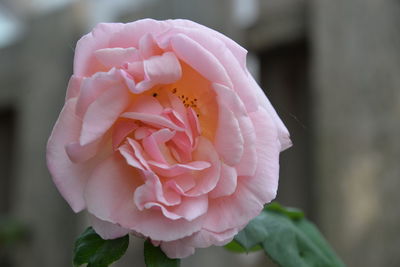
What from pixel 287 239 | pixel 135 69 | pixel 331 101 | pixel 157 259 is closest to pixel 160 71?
pixel 135 69

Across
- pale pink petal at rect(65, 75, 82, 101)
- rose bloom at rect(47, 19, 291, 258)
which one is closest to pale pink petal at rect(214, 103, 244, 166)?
rose bloom at rect(47, 19, 291, 258)

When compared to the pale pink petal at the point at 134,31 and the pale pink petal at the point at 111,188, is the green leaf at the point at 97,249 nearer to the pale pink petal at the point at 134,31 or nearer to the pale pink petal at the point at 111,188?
the pale pink petal at the point at 111,188

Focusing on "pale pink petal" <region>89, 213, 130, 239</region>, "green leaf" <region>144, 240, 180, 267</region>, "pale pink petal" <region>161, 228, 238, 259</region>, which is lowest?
"green leaf" <region>144, 240, 180, 267</region>

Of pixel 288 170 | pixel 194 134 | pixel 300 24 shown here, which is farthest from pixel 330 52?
pixel 194 134

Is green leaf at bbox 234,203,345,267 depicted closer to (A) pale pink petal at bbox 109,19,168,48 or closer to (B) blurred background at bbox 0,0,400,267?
(A) pale pink petal at bbox 109,19,168,48

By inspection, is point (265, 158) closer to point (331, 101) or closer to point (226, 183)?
point (226, 183)
